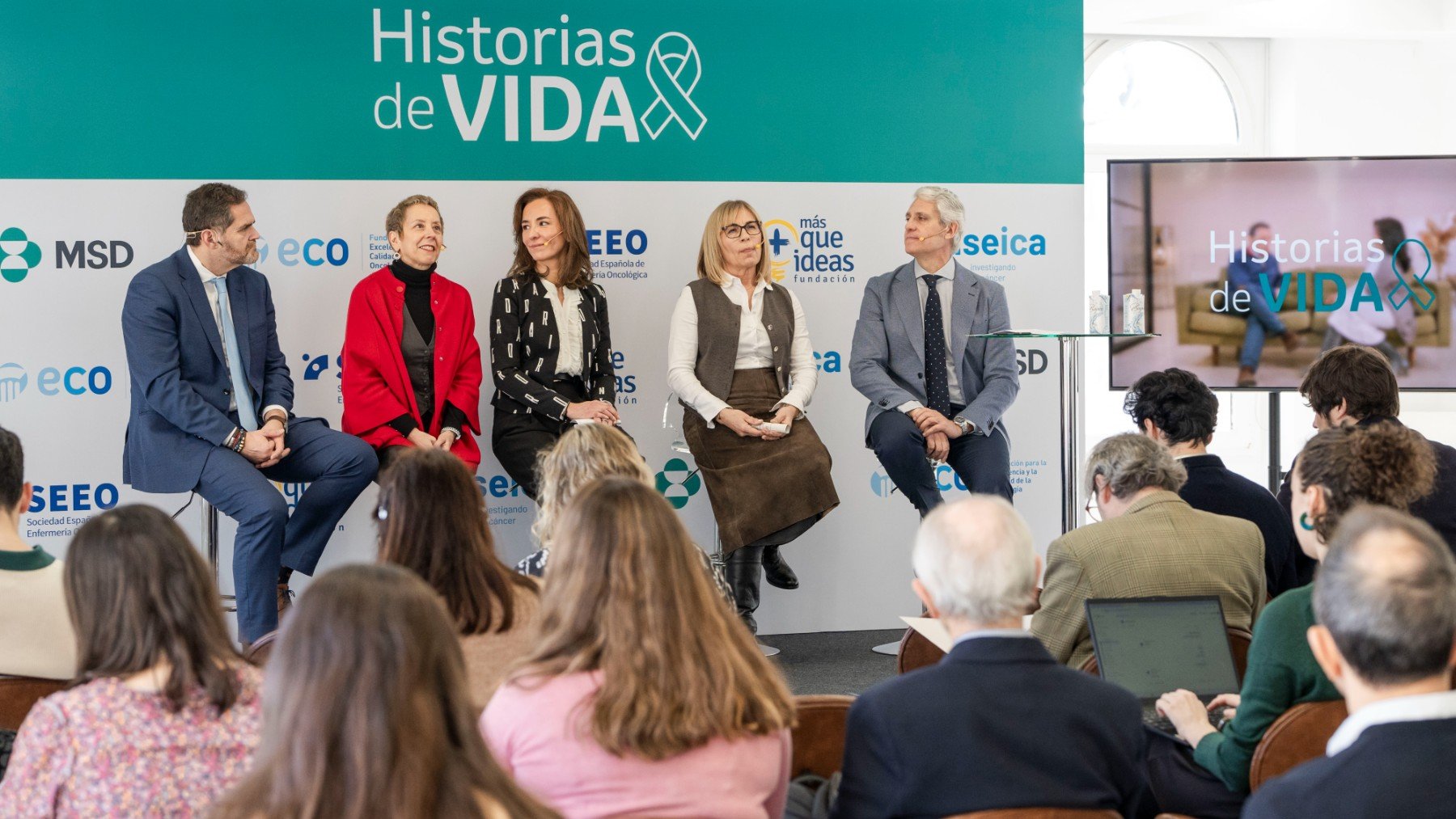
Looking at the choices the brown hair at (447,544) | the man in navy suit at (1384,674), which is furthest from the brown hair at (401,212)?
the man in navy suit at (1384,674)

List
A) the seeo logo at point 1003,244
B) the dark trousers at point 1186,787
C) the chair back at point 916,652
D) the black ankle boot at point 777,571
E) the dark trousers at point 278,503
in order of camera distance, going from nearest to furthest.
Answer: the dark trousers at point 1186,787 → the chair back at point 916,652 → the dark trousers at point 278,503 → the black ankle boot at point 777,571 → the seeo logo at point 1003,244

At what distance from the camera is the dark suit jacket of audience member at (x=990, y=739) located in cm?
176

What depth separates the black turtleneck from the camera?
16.1ft

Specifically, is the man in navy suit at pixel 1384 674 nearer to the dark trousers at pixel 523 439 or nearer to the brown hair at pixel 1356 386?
the brown hair at pixel 1356 386

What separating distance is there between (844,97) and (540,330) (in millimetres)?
1736

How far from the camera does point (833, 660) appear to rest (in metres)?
5.19

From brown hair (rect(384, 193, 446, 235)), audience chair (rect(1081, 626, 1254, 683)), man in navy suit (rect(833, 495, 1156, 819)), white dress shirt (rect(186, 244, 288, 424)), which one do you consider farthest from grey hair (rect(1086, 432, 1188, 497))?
white dress shirt (rect(186, 244, 288, 424))

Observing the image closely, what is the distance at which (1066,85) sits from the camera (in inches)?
231

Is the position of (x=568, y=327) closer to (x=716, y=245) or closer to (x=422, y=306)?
(x=422, y=306)

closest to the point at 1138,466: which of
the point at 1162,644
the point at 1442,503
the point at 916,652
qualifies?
the point at 1162,644

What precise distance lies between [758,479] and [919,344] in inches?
33.8

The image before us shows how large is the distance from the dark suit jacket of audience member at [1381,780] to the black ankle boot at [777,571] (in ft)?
12.5

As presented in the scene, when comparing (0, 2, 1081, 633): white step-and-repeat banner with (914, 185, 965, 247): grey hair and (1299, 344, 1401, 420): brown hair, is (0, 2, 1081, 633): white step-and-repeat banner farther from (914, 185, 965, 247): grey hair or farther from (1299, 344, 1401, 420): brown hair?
(1299, 344, 1401, 420): brown hair

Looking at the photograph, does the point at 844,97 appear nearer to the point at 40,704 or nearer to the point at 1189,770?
the point at 1189,770
